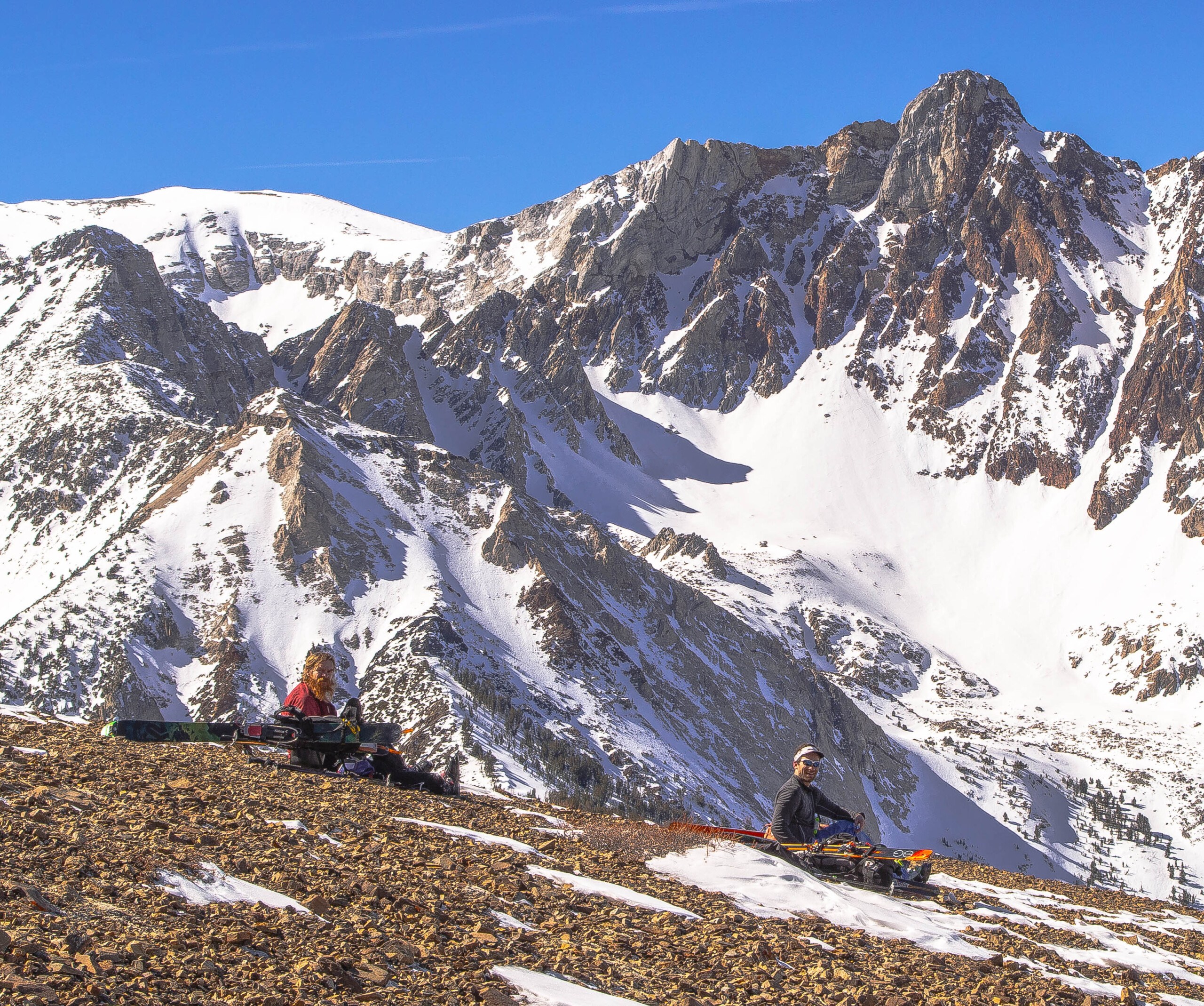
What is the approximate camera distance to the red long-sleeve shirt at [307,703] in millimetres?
19188

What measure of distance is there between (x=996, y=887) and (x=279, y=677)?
8914 centimetres

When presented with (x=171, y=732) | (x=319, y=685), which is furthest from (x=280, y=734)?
(x=171, y=732)

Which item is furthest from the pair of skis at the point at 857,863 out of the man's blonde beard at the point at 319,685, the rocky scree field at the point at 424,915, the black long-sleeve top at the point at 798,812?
the man's blonde beard at the point at 319,685

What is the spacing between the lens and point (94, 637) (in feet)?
329

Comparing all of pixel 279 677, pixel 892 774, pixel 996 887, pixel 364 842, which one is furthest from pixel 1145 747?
pixel 364 842

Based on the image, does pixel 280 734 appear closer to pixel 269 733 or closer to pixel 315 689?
pixel 269 733

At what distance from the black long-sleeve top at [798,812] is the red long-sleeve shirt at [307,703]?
7.19 meters

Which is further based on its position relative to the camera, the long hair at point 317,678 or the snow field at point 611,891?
the long hair at point 317,678

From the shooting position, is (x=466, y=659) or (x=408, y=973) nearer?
(x=408, y=973)

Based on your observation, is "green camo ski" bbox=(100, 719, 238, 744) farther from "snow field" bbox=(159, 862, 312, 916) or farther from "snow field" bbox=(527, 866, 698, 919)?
"snow field" bbox=(159, 862, 312, 916)

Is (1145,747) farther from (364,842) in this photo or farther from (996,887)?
(364,842)

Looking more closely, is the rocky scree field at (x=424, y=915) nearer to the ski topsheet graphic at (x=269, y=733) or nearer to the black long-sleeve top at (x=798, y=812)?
the ski topsheet graphic at (x=269, y=733)

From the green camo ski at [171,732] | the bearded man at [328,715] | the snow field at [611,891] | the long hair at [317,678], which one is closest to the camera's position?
the snow field at [611,891]

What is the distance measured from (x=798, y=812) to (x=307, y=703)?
7.96 metres
